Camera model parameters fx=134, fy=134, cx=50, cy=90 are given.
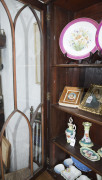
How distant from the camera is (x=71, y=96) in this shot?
1.22 meters

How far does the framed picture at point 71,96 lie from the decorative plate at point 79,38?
1.00 ft

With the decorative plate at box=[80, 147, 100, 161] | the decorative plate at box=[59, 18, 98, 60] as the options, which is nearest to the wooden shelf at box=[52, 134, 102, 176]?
the decorative plate at box=[80, 147, 100, 161]

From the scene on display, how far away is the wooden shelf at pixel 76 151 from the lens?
1.00 metres

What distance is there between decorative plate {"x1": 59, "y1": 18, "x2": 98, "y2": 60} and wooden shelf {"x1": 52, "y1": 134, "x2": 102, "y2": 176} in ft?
2.59

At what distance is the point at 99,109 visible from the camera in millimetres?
1014

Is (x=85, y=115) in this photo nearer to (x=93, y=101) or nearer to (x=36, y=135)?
(x=93, y=101)

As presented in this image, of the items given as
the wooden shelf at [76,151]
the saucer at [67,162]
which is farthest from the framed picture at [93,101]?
the saucer at [67,162]

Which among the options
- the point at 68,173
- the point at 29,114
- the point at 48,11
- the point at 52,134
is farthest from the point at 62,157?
the point at 48,11

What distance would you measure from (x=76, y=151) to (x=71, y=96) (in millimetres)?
481

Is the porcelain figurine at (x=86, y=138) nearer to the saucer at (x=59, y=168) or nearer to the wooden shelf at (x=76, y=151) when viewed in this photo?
the wooden shelf at (x=76, y=151)

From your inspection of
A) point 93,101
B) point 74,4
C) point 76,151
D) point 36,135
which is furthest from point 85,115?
point 74,4

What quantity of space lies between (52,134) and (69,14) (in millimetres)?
1143

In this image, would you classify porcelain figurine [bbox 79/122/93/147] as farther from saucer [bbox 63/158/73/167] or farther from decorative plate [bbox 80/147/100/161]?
saucer [bbox 63/158/73/167]

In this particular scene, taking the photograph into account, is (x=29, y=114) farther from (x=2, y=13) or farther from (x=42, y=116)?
(x=2, y=13)
